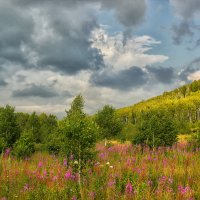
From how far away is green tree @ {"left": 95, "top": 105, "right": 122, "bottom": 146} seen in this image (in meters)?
22.4

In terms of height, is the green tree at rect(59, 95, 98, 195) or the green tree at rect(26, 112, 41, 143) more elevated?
the green tree at rect(26, 112, 41, 143)

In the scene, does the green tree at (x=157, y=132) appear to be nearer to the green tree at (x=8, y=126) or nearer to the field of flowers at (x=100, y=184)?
the green tree at (x=8, y=126)

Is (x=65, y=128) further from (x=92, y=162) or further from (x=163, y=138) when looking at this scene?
(x=163, y=138)

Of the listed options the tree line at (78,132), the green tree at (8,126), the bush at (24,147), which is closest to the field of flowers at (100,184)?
the tree line at (78,132)

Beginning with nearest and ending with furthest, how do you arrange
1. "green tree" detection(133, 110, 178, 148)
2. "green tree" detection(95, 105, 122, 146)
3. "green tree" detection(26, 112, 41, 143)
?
"green tree" detection(133, 110, 178, 148) < "green tree" detection(95, 105, 122, 146) < "green tree" detection(26, 112, 41, 143)

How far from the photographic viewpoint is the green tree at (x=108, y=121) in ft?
73.4

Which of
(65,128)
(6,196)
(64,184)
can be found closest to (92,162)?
(65,128)

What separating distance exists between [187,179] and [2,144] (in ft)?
28.9

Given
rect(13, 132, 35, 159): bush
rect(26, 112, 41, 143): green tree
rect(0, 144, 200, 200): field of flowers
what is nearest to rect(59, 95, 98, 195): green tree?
rect(0, 144, 200, 200): field of flowers

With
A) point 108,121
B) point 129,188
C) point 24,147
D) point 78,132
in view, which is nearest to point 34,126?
point 108,121

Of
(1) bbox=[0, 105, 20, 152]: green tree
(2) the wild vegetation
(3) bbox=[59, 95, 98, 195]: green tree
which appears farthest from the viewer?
(1) bbox=[0, 105, 20, 152]: green tree

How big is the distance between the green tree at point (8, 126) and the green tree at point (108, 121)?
6068mm

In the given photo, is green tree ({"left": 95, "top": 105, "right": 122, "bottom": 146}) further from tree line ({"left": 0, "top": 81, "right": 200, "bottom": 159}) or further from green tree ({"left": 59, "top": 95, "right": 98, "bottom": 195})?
green tree ({"left": 59, "top": 95, "right": 98, "bottom": 195})

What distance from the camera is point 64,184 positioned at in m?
8.21
